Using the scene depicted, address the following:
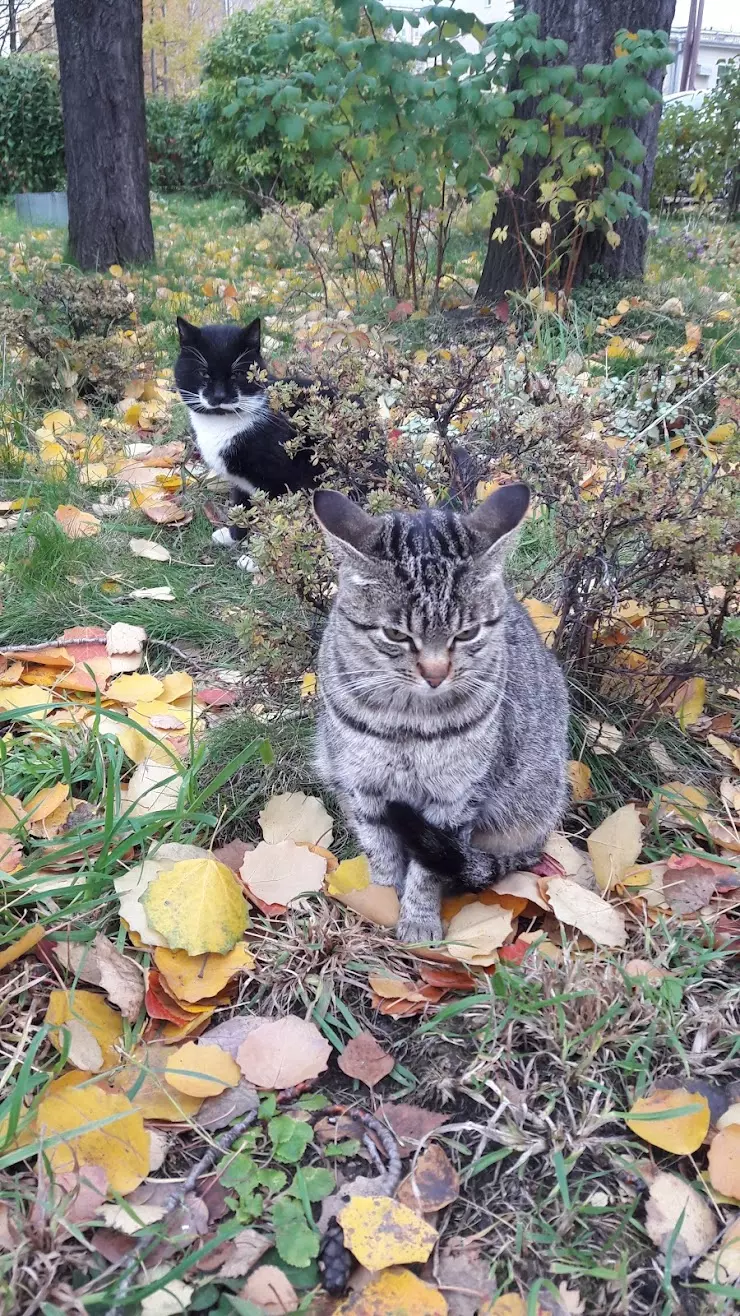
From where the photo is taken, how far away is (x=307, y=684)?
2.82 m

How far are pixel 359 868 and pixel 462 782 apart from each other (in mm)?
320

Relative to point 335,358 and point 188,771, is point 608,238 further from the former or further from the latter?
Result: point 188,771

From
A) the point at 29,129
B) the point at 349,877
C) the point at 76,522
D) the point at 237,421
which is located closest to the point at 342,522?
the point at 349,877

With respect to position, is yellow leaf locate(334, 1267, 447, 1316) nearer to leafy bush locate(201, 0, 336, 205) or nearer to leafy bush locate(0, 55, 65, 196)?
leafy bush locate(201, 0, 336, 205)

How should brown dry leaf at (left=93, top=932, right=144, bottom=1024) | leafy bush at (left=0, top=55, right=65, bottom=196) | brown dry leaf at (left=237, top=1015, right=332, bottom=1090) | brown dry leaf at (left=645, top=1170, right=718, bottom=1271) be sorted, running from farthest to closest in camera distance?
leafy bush at (left=0, top=55, right=65, bottom=196)
brown dry leaf at (left=93, top=932, right=144, bottom=1024)
brown dry leaf at (left=237, top=1015, right=332, bottom=1090)
brown dry leaf at (left=645, top=1170, right=718, bottom=1271)

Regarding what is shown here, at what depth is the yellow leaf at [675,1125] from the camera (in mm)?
1586

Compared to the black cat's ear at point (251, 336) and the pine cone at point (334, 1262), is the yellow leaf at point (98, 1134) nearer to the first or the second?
the pine cone at point (334, 1262)

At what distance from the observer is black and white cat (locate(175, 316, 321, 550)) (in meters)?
3.93

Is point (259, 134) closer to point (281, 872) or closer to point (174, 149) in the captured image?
point (174, 149)

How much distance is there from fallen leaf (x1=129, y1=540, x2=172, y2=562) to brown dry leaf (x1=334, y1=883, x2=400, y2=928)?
1854 mm

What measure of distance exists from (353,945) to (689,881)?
85 centimetres

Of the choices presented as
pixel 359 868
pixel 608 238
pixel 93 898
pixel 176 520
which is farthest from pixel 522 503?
pixel 608 238

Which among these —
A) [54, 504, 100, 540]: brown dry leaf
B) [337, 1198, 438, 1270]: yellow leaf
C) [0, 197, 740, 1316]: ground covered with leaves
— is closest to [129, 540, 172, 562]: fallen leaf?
[0, 197, 740, 1316]: ground covered with leaves

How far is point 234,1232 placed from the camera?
145 cm
